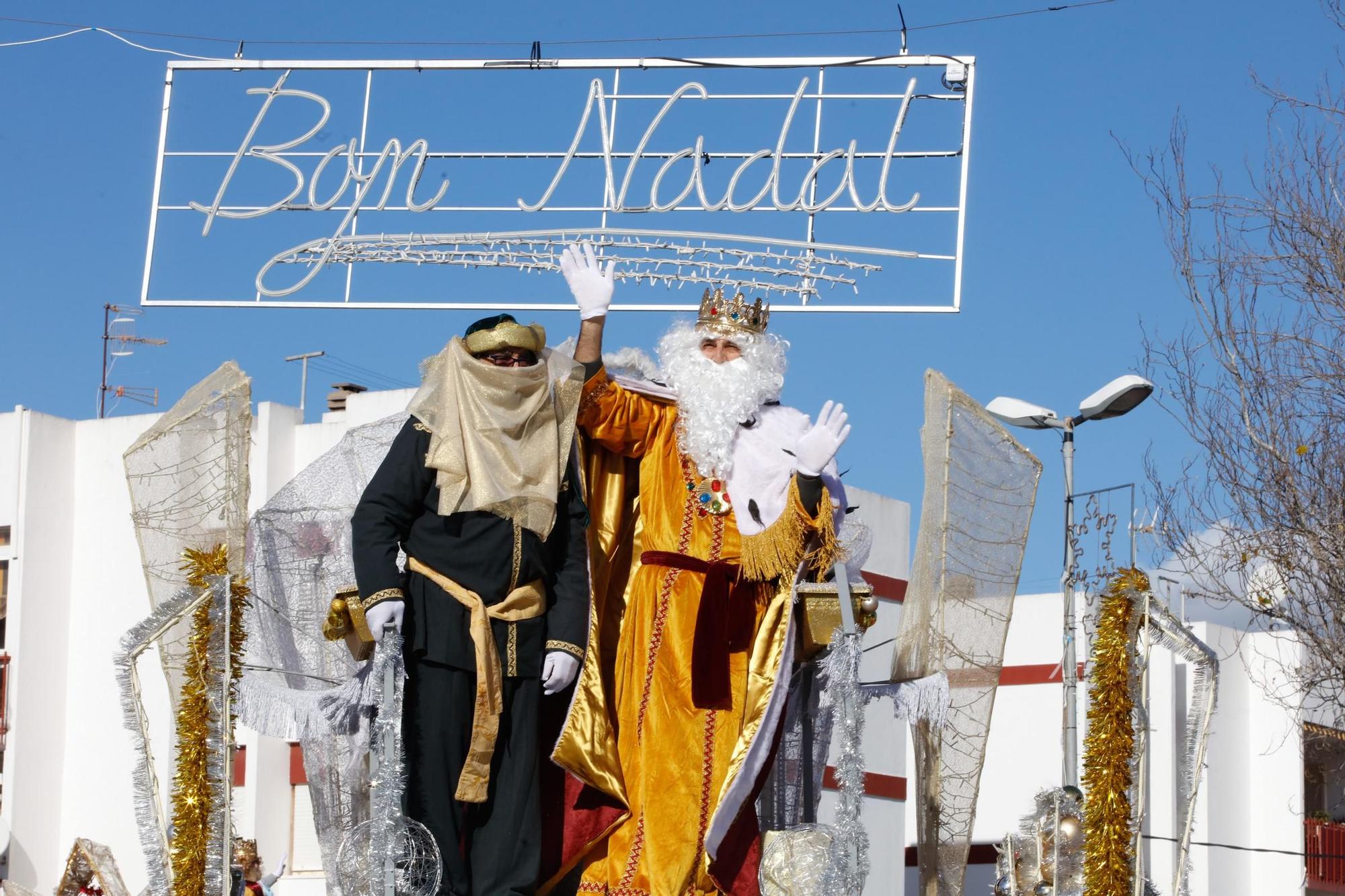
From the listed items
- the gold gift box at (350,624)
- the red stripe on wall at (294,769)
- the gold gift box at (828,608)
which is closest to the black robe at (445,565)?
the gold gift box at (350,624)

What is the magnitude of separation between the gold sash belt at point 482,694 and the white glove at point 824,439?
1230mm

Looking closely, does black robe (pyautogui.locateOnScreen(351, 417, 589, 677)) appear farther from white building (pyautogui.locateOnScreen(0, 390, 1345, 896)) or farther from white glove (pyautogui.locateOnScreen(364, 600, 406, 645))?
white building (pyautogui.locateOnScreen(0, 390, 1345, 896))

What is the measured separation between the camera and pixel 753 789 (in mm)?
6609

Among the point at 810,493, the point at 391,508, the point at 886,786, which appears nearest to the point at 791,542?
the point at 810,493

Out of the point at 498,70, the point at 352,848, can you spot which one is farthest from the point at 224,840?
the point at 498,70

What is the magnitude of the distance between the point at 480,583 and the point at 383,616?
35 centimetres

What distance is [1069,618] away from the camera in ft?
32.8

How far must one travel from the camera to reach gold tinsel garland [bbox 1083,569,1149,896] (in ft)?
21.6

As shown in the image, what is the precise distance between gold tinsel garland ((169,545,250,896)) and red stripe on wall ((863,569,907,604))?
13.1 m

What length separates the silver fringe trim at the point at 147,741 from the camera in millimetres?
6254

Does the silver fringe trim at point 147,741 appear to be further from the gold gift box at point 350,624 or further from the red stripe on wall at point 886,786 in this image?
the red stripe on wall at point 886,786

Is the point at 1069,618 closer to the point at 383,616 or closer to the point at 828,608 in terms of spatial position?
the point at 828,608

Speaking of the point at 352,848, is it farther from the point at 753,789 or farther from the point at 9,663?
the point at 9,663

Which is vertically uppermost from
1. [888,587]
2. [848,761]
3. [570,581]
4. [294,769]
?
[888,587]
